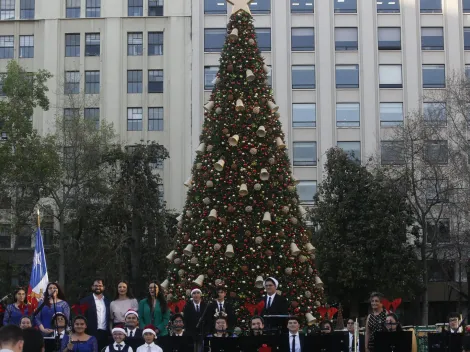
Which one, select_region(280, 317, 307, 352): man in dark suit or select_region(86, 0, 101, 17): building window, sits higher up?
select_region(86, 0, 101, 17): building window

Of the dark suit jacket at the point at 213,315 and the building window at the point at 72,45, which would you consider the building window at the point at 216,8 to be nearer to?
the building window at the point at 72,45

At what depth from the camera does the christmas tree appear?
65.0ft

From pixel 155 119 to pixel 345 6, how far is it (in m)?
14.9

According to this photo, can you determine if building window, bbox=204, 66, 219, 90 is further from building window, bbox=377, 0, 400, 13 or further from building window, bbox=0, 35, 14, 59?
building window, bbox=0, 35, 14, 59

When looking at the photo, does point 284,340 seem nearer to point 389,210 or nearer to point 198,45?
point 389,210

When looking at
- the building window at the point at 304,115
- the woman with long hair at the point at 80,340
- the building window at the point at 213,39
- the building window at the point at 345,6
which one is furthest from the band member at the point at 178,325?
the building window at the point at 345,6

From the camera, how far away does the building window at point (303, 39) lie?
54.3 meters

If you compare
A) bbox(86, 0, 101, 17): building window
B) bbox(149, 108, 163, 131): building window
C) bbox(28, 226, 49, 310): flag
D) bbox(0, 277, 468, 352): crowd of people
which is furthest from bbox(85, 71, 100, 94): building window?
bbox(0, 277, 468, 352): crowd of people

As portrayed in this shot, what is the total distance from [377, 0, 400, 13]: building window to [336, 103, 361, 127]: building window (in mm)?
6631

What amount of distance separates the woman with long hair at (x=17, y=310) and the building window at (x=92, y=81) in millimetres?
39870

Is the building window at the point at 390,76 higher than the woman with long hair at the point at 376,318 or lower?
higher

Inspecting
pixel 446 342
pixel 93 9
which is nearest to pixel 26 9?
pixel 93 9

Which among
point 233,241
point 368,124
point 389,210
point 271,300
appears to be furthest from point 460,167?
point 271,300

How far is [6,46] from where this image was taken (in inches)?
2192
